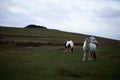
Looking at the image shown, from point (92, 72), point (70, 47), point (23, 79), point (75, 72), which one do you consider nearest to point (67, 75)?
point (75, 72)

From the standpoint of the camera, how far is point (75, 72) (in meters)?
18.0

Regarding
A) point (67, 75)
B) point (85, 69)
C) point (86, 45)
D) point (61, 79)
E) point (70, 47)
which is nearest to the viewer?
point (61, 79)

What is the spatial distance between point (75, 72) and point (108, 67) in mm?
3594

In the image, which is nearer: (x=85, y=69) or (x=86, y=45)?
(x=85, y=69)

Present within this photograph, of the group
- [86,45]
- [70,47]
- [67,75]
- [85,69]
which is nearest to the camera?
[67,75]

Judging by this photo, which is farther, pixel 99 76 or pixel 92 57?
pixel 92 57

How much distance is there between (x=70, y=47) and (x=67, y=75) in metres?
23.9

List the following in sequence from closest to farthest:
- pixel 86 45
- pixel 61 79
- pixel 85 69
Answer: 1. pixel 61 79
2. pixel 85 69
3. pixel 86 45

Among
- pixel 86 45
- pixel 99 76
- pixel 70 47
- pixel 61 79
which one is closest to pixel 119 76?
pixel 99 76

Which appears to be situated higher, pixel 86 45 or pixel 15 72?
pixel 86 45

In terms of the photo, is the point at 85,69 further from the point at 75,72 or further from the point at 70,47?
the point at 70,47

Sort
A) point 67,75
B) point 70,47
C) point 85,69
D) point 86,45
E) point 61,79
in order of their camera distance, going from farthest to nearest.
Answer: point 70,47, point 86,45, point 85,69, point 67,75, point 61,79

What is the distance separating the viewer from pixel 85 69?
1897 centimetres

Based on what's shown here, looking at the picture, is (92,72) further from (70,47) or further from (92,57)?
(70,47)
